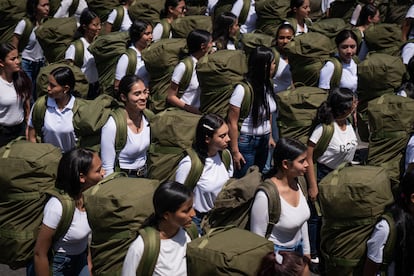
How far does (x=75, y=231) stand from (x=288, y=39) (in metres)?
4.49

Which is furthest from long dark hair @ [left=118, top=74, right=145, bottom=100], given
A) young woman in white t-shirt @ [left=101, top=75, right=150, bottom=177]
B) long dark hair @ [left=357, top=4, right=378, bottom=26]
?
long dark hair @ [left=357, top=4, right=378, bottom=26]

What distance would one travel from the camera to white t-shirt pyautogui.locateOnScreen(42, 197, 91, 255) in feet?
17.4

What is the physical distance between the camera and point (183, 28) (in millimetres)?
10359

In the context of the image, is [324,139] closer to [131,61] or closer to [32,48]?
[131,61]

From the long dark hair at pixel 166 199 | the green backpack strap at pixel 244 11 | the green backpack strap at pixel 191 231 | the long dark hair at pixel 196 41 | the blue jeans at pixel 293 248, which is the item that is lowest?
the green backpack strap at pixel 244 11

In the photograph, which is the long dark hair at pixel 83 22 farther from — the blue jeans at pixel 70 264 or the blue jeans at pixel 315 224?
the blue jeans at pixel 70 264

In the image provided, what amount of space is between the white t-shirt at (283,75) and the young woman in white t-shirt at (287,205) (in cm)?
320

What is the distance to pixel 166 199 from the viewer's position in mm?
4949

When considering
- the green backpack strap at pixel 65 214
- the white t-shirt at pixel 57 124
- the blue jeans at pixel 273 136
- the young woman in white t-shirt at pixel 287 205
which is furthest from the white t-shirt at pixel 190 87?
the green backpack strap at pixel 65 214

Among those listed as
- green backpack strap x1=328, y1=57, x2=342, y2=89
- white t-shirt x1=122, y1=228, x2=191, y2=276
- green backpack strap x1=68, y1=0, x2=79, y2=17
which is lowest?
green backpack strap x1=68, y1=0, x2=79, y2=17

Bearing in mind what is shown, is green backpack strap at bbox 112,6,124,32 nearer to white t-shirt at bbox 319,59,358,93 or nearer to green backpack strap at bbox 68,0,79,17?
green backpack strap at bbox 68,0,79,17

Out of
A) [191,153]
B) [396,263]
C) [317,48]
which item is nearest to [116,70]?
[317,48]

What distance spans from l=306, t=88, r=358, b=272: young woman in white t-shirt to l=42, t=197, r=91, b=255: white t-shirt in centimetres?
231

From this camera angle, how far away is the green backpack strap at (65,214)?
530 centimetres
